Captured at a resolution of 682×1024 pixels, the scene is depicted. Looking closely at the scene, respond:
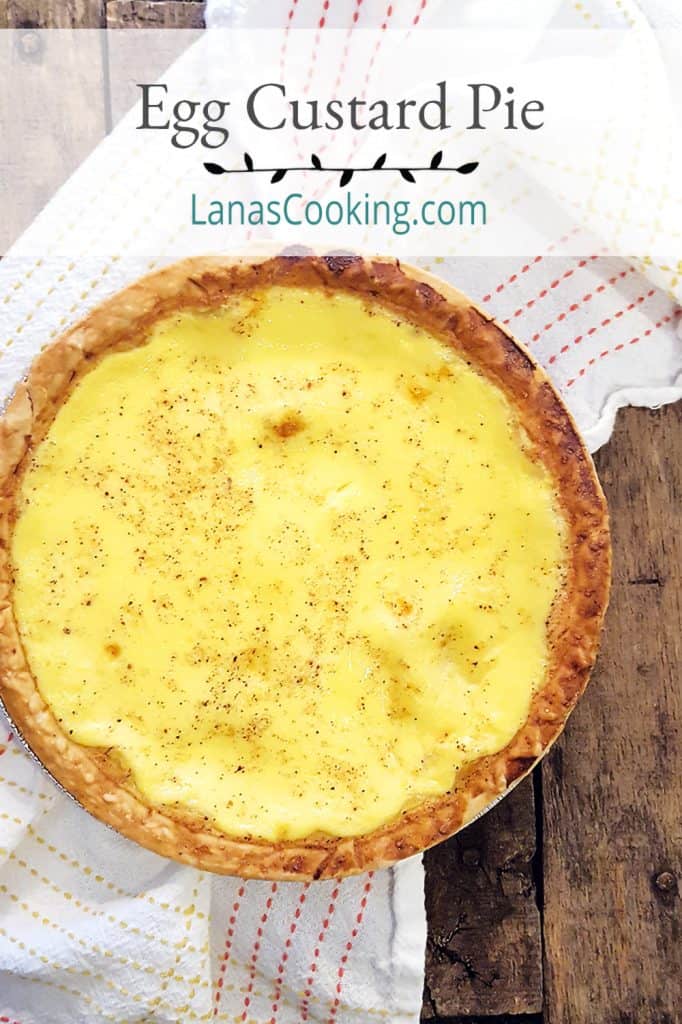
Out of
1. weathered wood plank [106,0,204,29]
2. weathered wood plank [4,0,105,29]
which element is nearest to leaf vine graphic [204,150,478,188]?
weathered wood plank [106,0,204,29]

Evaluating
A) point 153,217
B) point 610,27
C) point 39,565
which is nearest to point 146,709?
point 39,565

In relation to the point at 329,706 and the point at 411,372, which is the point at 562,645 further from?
the point at 411,372

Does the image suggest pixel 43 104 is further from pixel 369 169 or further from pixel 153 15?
pixel 369 169

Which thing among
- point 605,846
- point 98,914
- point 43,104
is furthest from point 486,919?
point 43,104

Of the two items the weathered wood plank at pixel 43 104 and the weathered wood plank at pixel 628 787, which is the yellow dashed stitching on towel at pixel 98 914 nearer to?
the weathered wood plank at pixel 628 787

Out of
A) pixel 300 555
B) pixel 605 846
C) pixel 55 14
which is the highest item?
pixel 55 14

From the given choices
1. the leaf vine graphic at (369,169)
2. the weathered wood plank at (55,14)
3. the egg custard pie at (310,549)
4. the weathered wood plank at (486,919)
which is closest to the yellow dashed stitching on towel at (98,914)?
the egg custard pie at (310,549)
